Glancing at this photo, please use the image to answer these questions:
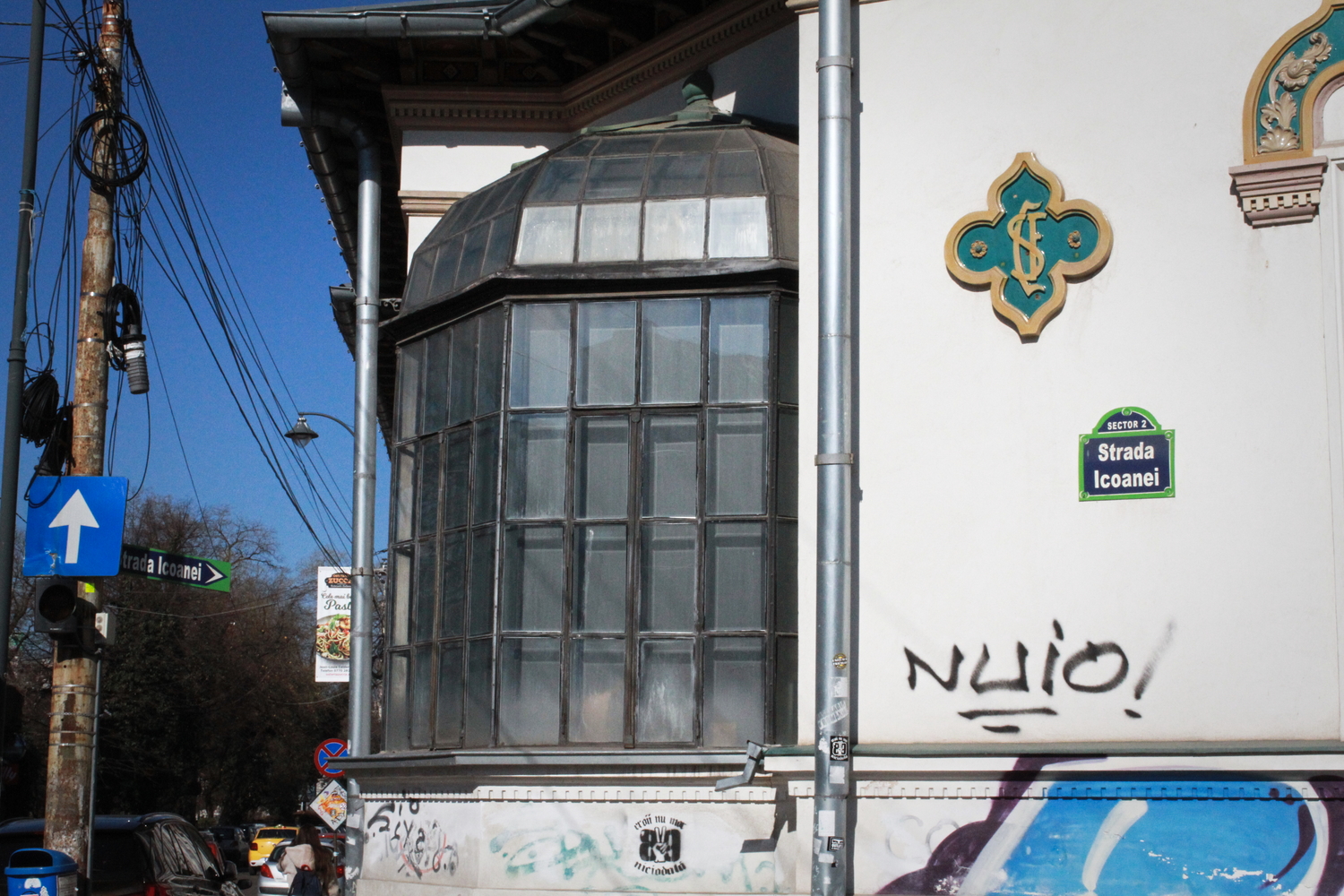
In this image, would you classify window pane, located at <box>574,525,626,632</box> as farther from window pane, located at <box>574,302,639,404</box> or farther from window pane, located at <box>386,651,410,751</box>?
window pane, located at <box>386,651,410,751</box>

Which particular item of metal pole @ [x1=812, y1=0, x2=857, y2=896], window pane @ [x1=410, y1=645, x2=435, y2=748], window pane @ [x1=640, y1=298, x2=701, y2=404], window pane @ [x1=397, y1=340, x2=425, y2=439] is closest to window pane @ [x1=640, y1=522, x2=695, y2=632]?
window pane @ [x1=640, y1=298, x2=701, y2=404]

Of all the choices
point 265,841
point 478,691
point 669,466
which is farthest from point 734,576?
point 265,841

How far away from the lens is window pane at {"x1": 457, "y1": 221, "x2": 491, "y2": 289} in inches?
452

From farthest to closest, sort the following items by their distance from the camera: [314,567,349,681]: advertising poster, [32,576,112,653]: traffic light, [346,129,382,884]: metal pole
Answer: [314,567,349,681]: advertising poster < [346,129,382,884]: metal pole < [32,576,112,653]: traffic light

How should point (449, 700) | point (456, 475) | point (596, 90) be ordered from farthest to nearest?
point (596, 90)
point (456, 475)
point (449, 700)

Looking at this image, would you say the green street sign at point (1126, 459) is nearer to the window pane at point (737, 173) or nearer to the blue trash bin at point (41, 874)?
the window pane at point (737, 173)

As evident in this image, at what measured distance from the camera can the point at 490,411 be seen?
11.0 metres

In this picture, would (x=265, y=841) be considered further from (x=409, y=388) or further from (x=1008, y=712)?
(x=1008, y=712)

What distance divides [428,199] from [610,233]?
315 cm

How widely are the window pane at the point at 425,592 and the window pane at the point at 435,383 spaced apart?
100 cm

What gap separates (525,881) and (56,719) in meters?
4.05

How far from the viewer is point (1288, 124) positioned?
8.82 meters

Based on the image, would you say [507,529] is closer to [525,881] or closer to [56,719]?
[525,881]

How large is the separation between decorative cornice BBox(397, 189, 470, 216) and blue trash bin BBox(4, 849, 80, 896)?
6546 millimetres
